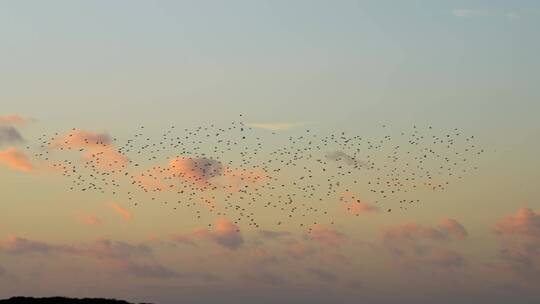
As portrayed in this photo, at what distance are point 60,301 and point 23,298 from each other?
4.68 m

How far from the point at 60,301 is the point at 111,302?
7321 mm

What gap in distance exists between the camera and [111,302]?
123 metres

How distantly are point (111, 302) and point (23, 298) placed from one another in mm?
11885

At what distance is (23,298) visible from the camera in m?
117

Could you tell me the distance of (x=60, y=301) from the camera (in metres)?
119
